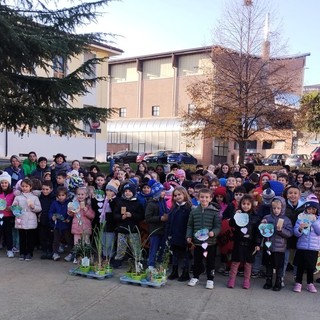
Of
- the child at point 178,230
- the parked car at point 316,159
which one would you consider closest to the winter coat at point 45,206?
the child at point 178,230

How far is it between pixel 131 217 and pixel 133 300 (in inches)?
67.0

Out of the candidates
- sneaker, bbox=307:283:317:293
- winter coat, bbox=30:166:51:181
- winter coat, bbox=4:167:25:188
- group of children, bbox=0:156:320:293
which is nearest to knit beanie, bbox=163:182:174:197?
group of children, bbox=0:156:320:293

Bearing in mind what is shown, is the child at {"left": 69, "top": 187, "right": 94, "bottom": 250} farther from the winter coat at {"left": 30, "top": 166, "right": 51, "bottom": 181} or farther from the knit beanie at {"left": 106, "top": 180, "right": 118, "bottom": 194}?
the winter coat at {"left": 30, "top": 166, "right": 51, "bottom": 181}

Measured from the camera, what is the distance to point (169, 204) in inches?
267

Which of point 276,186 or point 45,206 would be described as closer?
point 276,186

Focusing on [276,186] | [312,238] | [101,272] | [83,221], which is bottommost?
[101,272]

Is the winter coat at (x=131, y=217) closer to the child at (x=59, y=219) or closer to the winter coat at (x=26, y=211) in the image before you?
the child at (x=59, y=219)

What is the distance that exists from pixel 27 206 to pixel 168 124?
137 ft

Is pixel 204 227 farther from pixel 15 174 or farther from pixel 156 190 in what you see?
pixel 15 174

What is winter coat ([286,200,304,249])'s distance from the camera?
20.3 feet

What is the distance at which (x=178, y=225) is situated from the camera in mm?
6312

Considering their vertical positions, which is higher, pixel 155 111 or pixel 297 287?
pixel 155 111

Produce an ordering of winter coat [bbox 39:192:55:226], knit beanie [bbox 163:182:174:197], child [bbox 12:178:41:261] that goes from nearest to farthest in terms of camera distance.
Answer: knit beanie [bbox 163:182:174:197]
child [bbox 12:178:41:261]
winter coat [bbox 39:192:55:226]

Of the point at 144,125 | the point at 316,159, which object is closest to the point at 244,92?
the point at 316,159
